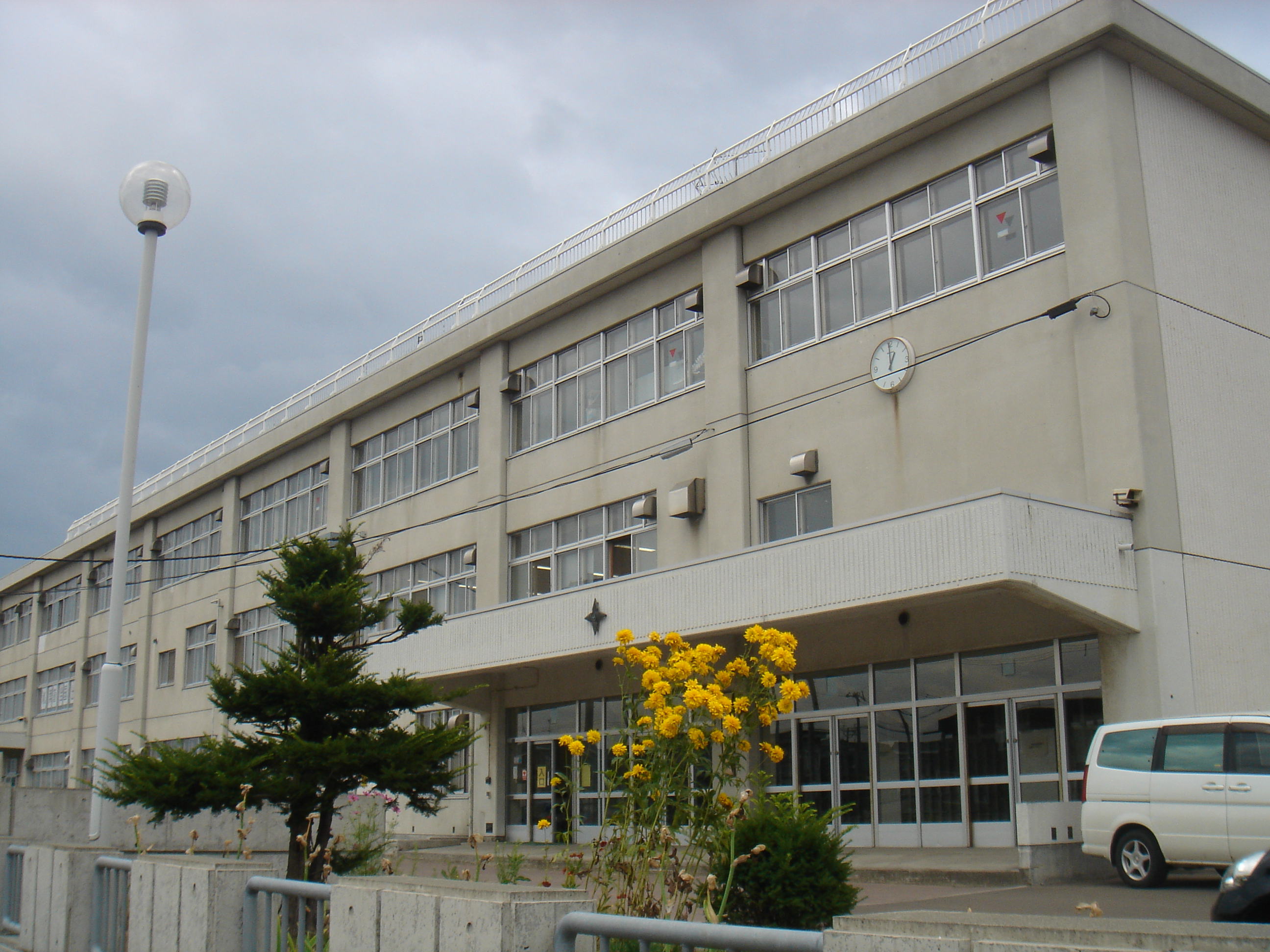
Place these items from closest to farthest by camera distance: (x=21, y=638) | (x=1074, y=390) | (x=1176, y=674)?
(x=1176, y=674) < (x=1074, y=390) < (x=21, y=638)

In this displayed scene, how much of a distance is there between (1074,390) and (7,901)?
46.3ft

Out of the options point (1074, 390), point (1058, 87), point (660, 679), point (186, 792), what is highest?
point (1058, 87)

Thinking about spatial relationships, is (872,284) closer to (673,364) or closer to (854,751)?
(673,364)

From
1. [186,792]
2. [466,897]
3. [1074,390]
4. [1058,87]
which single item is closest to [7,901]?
[186,792]

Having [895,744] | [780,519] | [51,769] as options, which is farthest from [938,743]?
[51,769]

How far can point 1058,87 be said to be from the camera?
1764 cm

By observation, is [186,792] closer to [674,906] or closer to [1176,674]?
[674,906]

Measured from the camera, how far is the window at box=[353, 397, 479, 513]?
30.9 metres

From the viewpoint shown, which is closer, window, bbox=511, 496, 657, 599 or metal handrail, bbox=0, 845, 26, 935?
metal handrail, bbox=0, 845, 26, 935

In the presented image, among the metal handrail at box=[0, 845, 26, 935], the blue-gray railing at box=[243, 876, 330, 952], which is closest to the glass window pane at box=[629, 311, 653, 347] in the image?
the metal handrail at box=[0, 845, 26, 935]

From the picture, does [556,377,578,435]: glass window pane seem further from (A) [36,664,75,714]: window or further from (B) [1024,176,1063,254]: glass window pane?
Answer: (A) [36,664,75,714]: window

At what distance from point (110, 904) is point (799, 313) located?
15560 mm

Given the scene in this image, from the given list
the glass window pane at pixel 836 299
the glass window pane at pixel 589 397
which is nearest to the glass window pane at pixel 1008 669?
the glass window pane at pixel 836 299

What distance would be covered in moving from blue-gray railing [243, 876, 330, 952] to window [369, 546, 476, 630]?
21.6m
